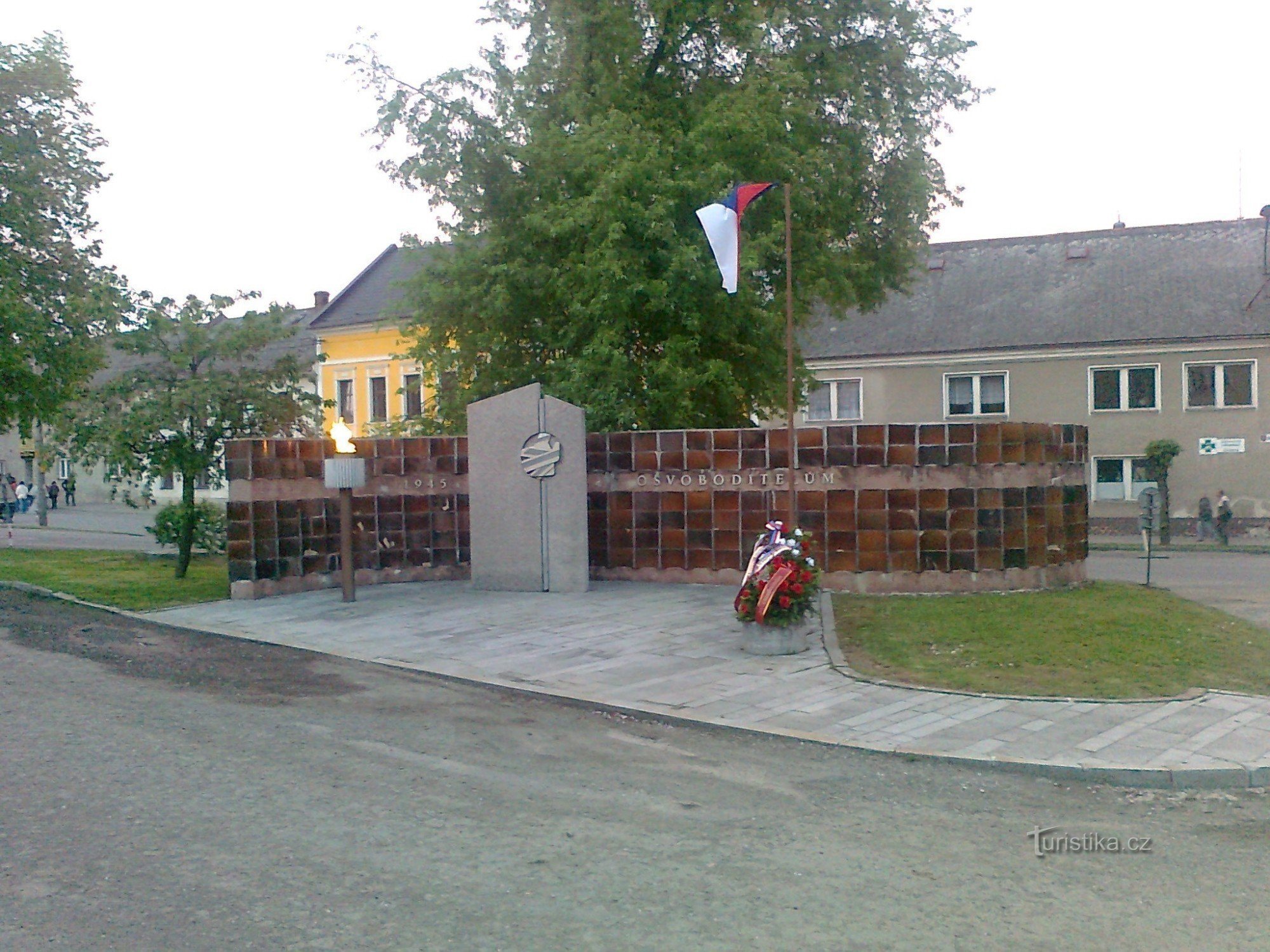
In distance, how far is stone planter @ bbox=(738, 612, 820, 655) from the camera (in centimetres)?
1244

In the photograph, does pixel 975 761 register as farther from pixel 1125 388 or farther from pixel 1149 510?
pixel 1125 388

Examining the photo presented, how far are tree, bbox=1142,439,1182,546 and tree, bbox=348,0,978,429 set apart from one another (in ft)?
52.4

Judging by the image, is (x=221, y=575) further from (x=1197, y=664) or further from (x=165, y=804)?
(x=1197, y=664)

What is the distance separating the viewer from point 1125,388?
1483 inches

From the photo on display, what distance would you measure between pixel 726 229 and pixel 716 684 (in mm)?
5675

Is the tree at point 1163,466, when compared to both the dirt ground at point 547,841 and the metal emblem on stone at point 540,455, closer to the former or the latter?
the metal emblem on stone at point 540,455

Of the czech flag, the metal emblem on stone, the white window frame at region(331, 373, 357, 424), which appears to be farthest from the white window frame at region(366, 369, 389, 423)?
the czech flag

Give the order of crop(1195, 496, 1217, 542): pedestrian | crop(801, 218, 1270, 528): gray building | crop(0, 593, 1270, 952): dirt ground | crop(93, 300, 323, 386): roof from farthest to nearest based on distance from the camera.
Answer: crop(801, 218, 1270, 528): gray building, crop(1195, 496, 1217, 542): pedestrian, crop(93, 300, 323, 386): roof, crop(0, 593, 1270, 952): dirt ground

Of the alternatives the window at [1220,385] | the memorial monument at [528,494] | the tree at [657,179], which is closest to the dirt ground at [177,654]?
the memorial monument at [528,494]

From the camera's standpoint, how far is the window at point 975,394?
39375mm

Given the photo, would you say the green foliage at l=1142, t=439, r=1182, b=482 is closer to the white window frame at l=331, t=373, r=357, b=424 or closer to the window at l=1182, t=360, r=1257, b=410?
the window at l=1182, t=360, r=1257, b=410

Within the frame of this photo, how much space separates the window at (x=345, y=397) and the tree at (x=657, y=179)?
891 inches

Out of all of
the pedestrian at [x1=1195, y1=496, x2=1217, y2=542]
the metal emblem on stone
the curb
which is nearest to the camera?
the curb

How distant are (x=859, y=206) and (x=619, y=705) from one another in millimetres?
15649
